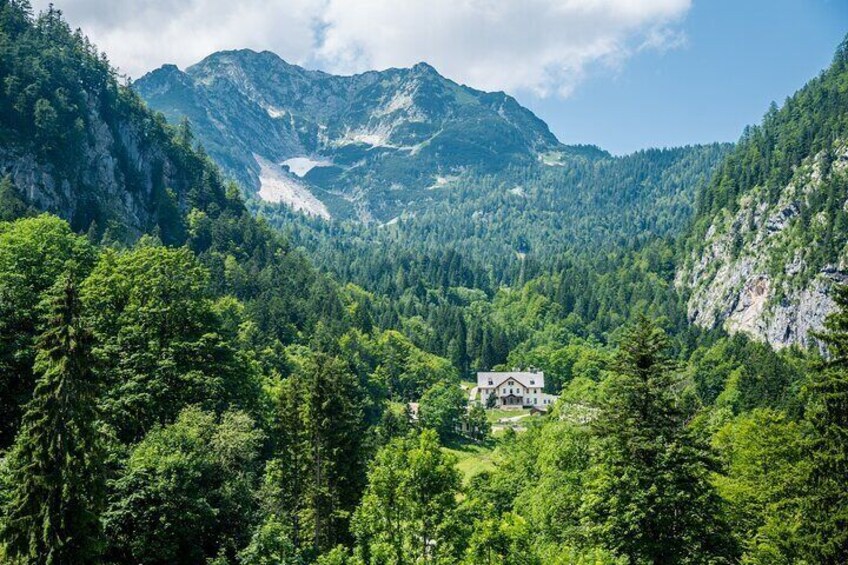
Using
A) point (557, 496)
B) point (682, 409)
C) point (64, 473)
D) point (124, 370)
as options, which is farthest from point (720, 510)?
point (124, 370)

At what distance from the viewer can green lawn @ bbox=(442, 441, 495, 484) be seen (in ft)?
301

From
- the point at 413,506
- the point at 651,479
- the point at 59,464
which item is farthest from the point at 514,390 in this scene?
the point at 59,464

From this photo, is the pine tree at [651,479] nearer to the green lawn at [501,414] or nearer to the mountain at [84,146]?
the green lawn at [501,414]

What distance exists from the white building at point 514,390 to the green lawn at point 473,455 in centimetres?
3531

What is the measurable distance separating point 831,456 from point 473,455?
7787 cm

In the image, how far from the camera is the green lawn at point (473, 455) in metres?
91.7

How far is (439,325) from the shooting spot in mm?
191000

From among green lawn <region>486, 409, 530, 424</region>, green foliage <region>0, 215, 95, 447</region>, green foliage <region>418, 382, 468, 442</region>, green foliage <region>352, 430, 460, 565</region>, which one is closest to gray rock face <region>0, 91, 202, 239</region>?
green foliage <region>418, 382, 468, 442</region>

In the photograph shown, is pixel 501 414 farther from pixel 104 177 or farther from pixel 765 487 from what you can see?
pixel 765 487

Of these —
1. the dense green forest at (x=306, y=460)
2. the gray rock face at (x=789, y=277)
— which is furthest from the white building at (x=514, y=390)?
the dense green forest at (x=306, y=460)

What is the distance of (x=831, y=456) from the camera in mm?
25672

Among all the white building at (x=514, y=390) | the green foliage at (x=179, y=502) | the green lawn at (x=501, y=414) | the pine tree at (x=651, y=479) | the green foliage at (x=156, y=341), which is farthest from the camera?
the white building at (x=514, y=390)

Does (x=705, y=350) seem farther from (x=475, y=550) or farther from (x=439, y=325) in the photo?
(x=475, y=550)

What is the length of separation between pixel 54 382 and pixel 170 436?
10830 millimetres
